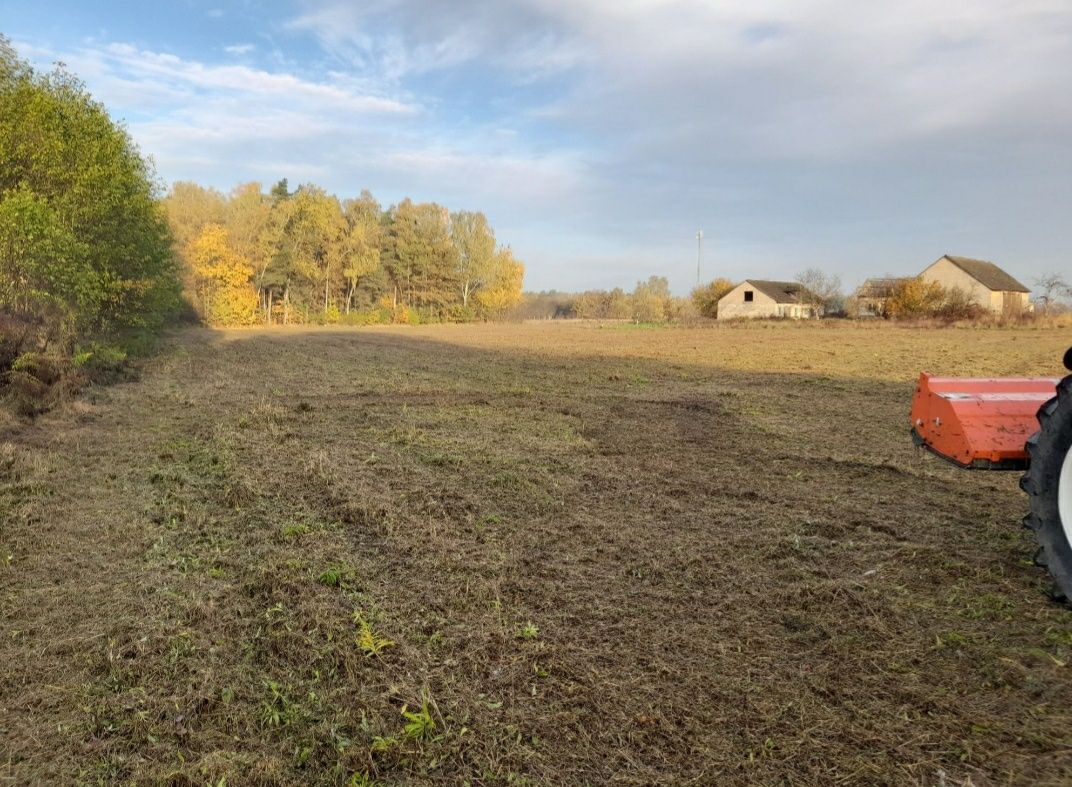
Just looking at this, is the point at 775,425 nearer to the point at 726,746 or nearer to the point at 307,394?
the point at 726,746

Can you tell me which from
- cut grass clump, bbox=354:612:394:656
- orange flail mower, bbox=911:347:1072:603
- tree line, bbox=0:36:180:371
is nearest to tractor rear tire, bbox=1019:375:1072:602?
orange flail mower, bbox=911:347:1072:603

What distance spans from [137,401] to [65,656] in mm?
11969

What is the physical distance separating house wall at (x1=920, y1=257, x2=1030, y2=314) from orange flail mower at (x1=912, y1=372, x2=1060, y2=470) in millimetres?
69294

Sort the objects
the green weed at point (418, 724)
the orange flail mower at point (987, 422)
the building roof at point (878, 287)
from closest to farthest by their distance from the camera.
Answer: the green weed at point (418, 724)
the orange flail mower at point (987, 422)
the building roof at point (878, 287)

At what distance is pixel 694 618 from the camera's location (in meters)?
4.21

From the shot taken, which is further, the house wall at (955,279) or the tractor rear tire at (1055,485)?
the house wall at (955,279)

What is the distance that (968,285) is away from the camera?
66188 millimetres

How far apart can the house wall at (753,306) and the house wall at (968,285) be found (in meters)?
13.0

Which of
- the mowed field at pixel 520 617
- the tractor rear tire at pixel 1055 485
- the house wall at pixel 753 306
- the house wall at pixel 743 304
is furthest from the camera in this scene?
the house wall at pixel 743 304

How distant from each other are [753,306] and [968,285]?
74.8 feet

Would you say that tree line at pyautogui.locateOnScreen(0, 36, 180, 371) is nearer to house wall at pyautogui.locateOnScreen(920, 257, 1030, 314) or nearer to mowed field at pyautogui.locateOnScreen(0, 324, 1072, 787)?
mowed field at pyautogui.locateOnScreen(0, 324, 1072, 787)

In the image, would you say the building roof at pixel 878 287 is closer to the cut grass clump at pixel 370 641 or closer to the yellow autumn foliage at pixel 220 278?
the yellow autumn foliage at pixel 220 278

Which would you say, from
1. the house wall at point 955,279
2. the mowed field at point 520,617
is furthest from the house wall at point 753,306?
the mowed field at point 520,617

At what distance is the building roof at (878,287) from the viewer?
6450cm
